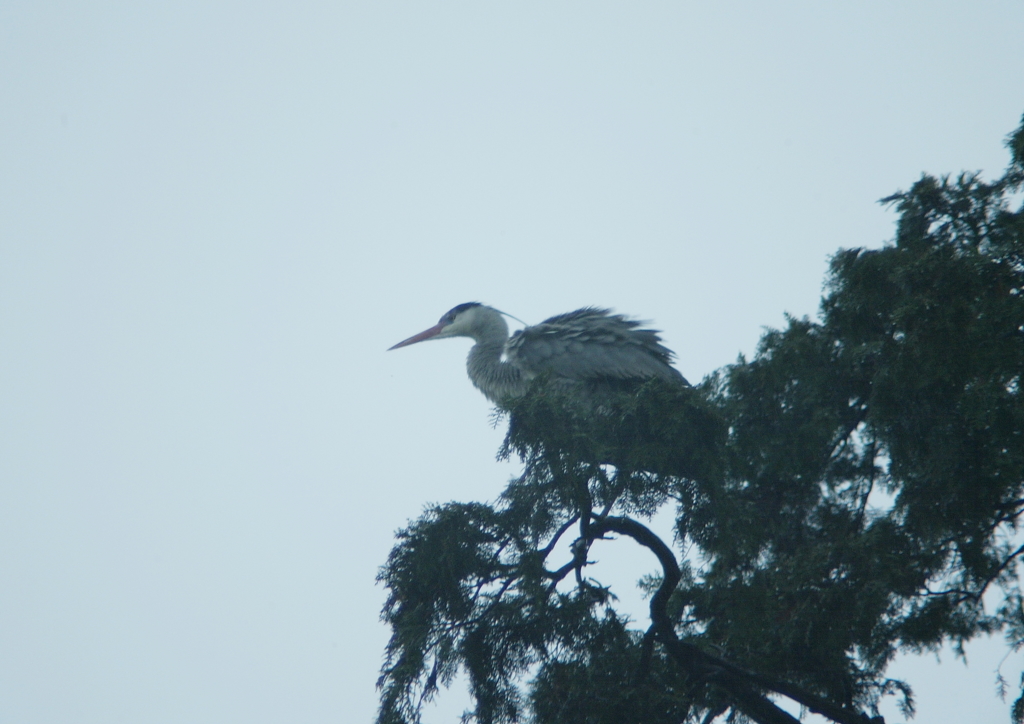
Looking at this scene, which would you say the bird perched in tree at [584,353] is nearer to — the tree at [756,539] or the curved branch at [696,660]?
the tree at [756,539]

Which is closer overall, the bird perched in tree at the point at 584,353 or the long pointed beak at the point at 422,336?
the bird perched in tree at the point at 584,353

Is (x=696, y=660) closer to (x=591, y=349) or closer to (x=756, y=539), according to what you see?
(x=756, y=539)

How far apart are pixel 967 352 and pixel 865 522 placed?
163 centimetres

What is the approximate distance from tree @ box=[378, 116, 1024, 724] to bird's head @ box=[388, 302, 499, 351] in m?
5.66

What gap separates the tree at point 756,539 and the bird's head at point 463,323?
5662 millimetres

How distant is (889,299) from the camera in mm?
5723

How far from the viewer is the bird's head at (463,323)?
448 inches

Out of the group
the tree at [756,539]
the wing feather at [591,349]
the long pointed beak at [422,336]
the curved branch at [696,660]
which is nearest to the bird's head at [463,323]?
the long pointed beak at [422,336]

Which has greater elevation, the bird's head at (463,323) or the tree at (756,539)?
the bird's head at (463,323)

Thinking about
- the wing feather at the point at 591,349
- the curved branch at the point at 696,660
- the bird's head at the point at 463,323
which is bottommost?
the curved branch at the point at 696,660

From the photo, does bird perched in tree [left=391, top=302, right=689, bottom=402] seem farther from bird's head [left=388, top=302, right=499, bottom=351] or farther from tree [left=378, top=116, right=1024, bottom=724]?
tree [left=378, top=116, right=1024, bottom=724]

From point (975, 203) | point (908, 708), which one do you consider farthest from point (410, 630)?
point (975, 203)

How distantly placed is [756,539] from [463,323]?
276 inches

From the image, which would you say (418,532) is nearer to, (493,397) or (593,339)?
(593,339)
